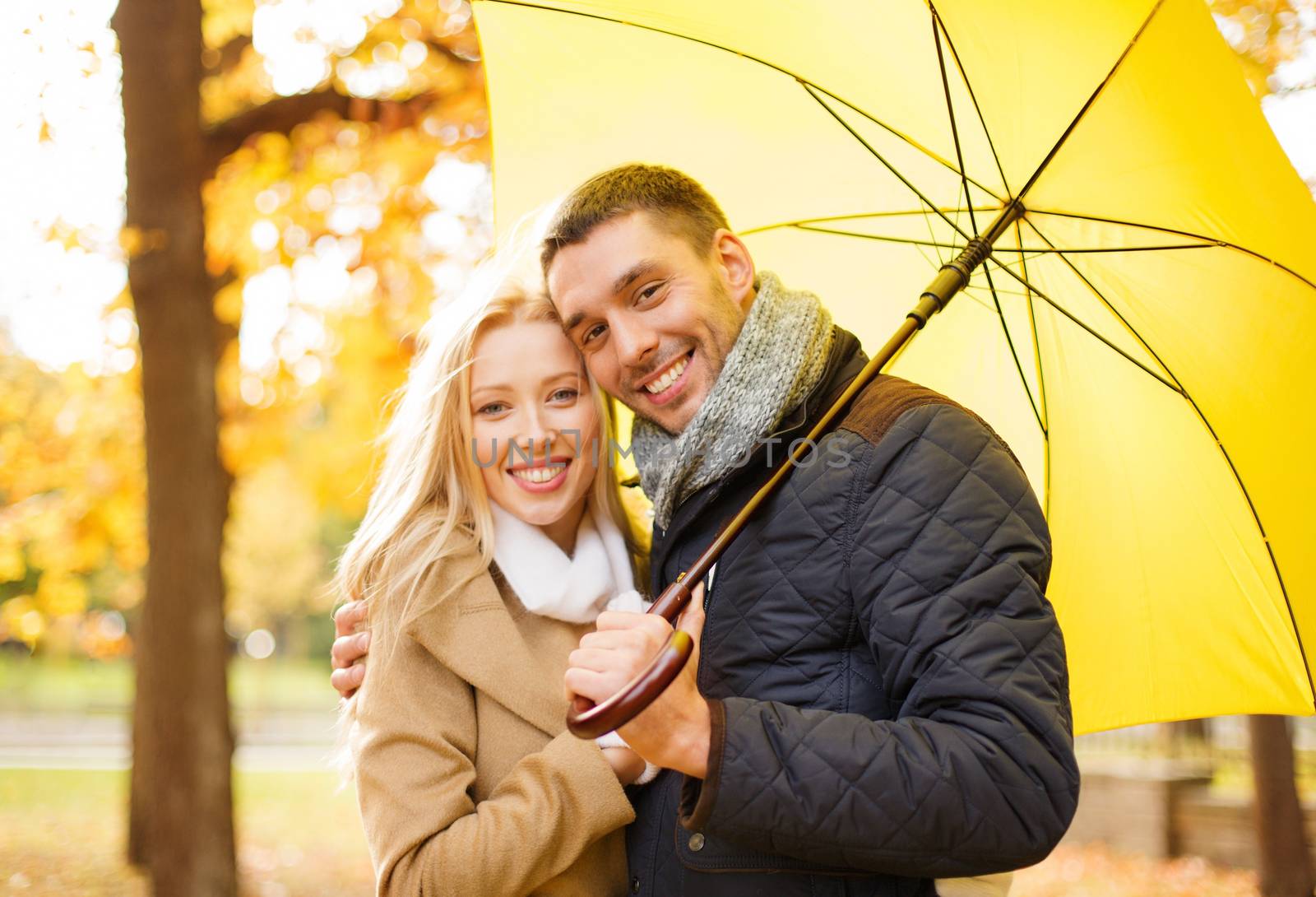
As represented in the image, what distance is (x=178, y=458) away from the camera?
695cm

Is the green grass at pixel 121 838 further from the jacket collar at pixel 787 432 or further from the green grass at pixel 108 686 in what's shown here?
the green grass at pixel 108 686

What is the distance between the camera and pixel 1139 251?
2545 millimetres

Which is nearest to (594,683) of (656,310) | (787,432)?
(787,432)

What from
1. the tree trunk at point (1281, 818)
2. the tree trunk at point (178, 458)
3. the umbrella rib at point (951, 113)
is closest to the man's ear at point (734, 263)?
the umbrella rib at point (951, 113)

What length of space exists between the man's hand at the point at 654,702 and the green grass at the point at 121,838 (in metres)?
6.48

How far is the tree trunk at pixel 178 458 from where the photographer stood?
22.8 ft

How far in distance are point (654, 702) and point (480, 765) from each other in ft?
2.99

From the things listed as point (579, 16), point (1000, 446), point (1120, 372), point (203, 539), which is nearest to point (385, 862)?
point (1000, 446)

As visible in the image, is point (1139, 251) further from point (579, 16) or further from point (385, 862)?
point (385, 862)

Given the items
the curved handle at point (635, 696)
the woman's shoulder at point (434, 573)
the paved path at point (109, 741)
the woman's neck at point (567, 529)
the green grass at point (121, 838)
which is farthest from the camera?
the paved path at point (109, 741)

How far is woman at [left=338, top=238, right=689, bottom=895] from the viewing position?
8.02 ft

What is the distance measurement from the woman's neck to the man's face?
0.53m

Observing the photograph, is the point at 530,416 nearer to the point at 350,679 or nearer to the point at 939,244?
the point at 350,679

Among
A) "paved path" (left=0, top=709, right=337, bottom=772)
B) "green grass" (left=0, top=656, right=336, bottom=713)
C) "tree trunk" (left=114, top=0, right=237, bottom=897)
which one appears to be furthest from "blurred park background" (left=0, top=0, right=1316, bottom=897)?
"green grass" (left=0, top=656, right=336, bottom=713)
